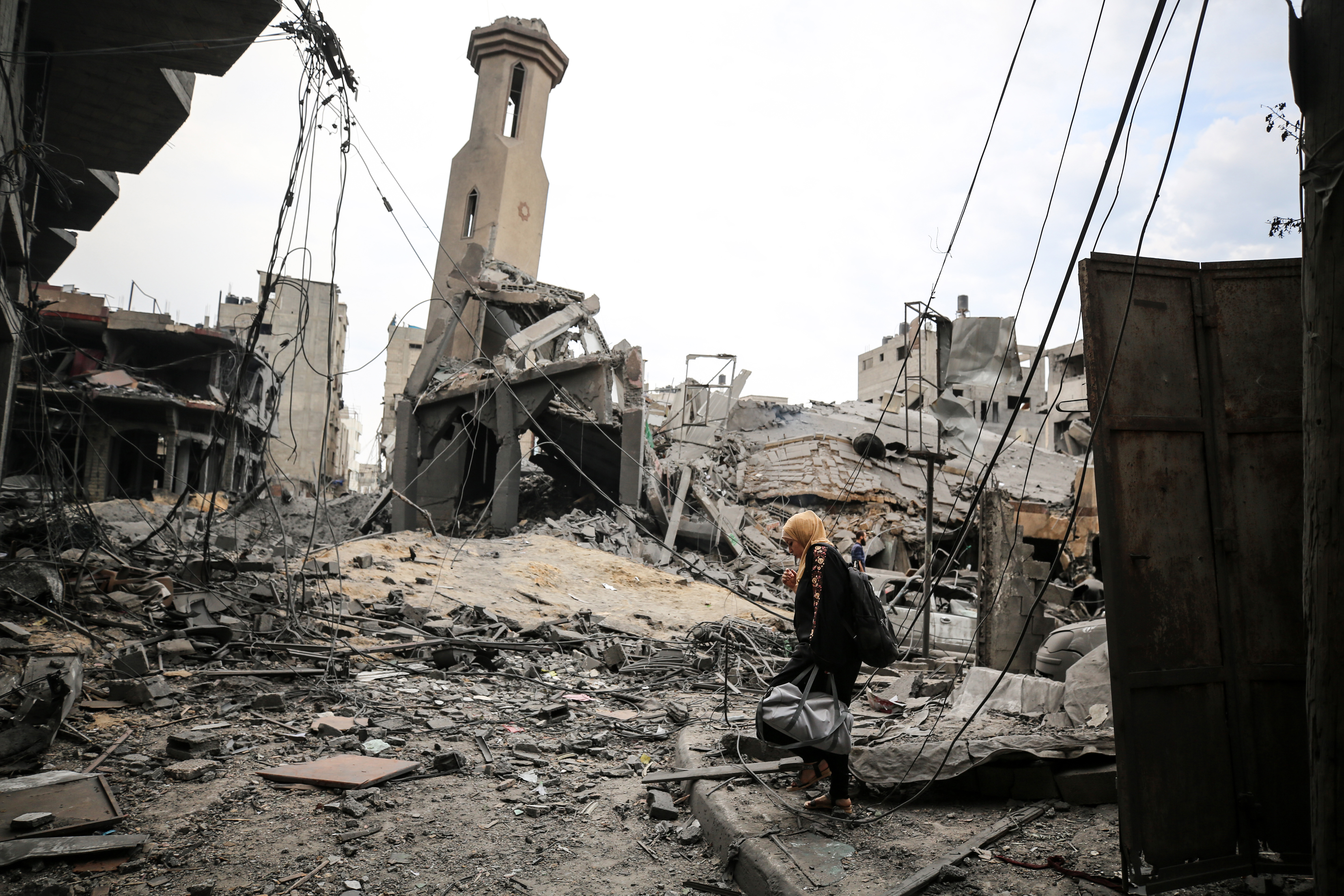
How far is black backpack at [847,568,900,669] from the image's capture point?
146 inches

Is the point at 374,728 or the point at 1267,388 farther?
the point at 374,728

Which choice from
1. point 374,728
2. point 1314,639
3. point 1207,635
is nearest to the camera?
point 1314,639

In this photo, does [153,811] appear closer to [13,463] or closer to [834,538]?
[834,538]

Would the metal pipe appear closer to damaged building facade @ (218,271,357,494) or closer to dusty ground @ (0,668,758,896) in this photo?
dusty ground @ (0,668,758,896)

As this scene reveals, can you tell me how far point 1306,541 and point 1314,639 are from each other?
0.28 metres

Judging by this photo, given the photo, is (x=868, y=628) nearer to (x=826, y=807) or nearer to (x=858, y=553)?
(x=826, y=807)

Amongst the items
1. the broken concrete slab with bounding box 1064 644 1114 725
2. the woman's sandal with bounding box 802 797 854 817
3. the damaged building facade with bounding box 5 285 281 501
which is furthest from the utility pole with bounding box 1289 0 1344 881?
the damaged building facade with bounding box 5 285 281 501

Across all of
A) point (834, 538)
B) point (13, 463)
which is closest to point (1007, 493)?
point (834, 538)

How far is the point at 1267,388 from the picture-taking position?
3.10m

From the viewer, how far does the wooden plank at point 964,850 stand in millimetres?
2963

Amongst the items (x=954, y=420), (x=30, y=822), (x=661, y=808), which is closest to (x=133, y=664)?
(x=30, y=822)

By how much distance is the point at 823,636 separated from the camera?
3771mm

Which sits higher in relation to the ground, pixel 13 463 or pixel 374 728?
pixel 13 463

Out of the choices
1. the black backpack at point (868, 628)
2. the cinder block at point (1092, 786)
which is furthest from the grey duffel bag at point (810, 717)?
the cinder block at point (1092, 786)
